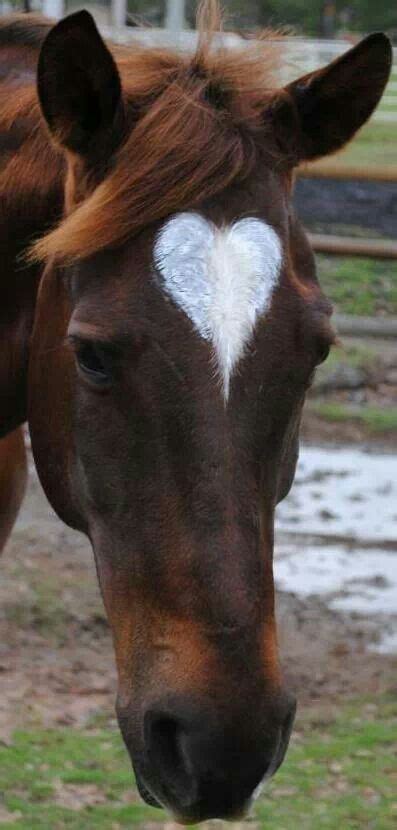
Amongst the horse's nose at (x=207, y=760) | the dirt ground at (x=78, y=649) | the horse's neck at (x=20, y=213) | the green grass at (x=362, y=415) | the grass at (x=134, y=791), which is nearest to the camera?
the horse's nose at (x=207, y=760)

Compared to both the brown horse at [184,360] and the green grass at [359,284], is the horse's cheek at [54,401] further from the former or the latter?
the green grass at [359,284]

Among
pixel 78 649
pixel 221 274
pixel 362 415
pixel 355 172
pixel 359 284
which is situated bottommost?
pixel 359 284

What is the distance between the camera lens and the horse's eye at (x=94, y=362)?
227cm

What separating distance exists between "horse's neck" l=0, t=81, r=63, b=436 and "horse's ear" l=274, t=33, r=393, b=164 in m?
0.48

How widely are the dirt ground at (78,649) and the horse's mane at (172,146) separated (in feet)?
8.12

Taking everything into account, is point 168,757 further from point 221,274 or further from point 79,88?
point 79,88

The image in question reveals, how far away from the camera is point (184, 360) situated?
220 cm

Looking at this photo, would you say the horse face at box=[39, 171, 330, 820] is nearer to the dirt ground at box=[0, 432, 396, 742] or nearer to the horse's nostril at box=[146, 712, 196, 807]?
the horse's nostril at box=[146, 712, 196, 807]

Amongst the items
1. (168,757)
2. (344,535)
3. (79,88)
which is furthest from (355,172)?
(168,757)

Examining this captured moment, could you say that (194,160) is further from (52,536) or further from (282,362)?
(52,536)

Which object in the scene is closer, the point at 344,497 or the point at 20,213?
the point at 20,213

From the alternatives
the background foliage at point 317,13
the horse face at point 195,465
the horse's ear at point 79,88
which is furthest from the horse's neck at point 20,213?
the background foliage at point 317,13

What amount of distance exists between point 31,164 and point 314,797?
2239mm

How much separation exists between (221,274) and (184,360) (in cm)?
16
